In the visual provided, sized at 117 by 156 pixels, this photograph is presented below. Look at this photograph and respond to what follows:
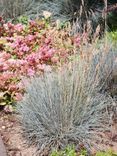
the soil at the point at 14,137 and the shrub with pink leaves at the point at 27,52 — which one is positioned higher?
the shrub with pink leaves at the point at 27,52

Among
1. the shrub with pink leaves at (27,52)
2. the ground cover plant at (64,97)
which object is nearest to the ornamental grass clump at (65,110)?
the ground cover plant at (64,97)

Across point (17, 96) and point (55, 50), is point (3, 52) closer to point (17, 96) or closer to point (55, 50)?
point (55, 50)

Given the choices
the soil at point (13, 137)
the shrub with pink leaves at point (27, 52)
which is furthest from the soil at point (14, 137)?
the shrub with pink leaves at point (27, 52)

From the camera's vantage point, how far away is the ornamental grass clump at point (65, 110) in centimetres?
418

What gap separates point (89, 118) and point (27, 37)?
209cm

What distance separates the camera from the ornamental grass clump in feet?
13.7

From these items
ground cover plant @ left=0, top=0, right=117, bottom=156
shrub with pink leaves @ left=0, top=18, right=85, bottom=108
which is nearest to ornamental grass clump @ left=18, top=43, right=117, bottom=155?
ground cover plant @ left=0, top=0, right=117, bottom=156

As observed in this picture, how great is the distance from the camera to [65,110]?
417 cm

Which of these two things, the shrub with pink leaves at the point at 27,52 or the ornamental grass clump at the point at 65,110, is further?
the shrub with pink leaves at the point at 27,52

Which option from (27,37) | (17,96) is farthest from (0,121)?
(27,37)

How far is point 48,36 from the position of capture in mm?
6023

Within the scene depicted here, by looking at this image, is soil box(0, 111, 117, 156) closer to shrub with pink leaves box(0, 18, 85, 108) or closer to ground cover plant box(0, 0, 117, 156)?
ground cover plant box(0, 0, 117, 156)

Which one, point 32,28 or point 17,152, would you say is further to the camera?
point 32,28

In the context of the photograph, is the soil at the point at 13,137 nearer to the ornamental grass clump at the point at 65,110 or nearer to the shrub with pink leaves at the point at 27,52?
the ornamental grass clump at the point at 65,110
